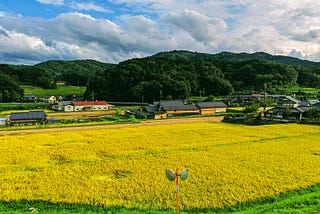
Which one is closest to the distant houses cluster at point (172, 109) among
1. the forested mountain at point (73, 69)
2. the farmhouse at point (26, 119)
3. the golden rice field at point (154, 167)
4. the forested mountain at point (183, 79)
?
the farmhouse at point (26, 119)

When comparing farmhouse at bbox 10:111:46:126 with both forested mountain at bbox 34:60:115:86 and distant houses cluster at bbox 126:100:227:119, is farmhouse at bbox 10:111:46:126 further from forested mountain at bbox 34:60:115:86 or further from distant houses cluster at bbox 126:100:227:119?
forested mountain at bbox 34:60:115:86

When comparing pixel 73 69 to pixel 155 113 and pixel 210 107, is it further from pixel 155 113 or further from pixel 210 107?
pixel 155 113

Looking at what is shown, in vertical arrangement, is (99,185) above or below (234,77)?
below

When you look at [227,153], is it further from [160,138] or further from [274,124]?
[274,124]

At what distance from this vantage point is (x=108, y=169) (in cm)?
1695

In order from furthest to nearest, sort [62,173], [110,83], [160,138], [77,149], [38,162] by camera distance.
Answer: [110,83] < [160,138] < [77,149] < [38,162] < [62,173]

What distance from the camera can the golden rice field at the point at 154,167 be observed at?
502 inches

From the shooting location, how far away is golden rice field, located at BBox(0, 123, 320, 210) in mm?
12758

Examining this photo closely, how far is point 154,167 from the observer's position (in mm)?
17203

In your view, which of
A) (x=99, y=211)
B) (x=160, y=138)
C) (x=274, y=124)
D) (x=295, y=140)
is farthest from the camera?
(x=274, y=124)

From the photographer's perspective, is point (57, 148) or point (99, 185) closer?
point (99, 185)

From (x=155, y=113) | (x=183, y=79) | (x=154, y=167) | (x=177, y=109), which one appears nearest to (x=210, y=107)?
(x=177, y=109)

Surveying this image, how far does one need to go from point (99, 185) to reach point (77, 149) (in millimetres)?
9387

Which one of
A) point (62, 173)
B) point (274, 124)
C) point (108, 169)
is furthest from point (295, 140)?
point (62, 173)
